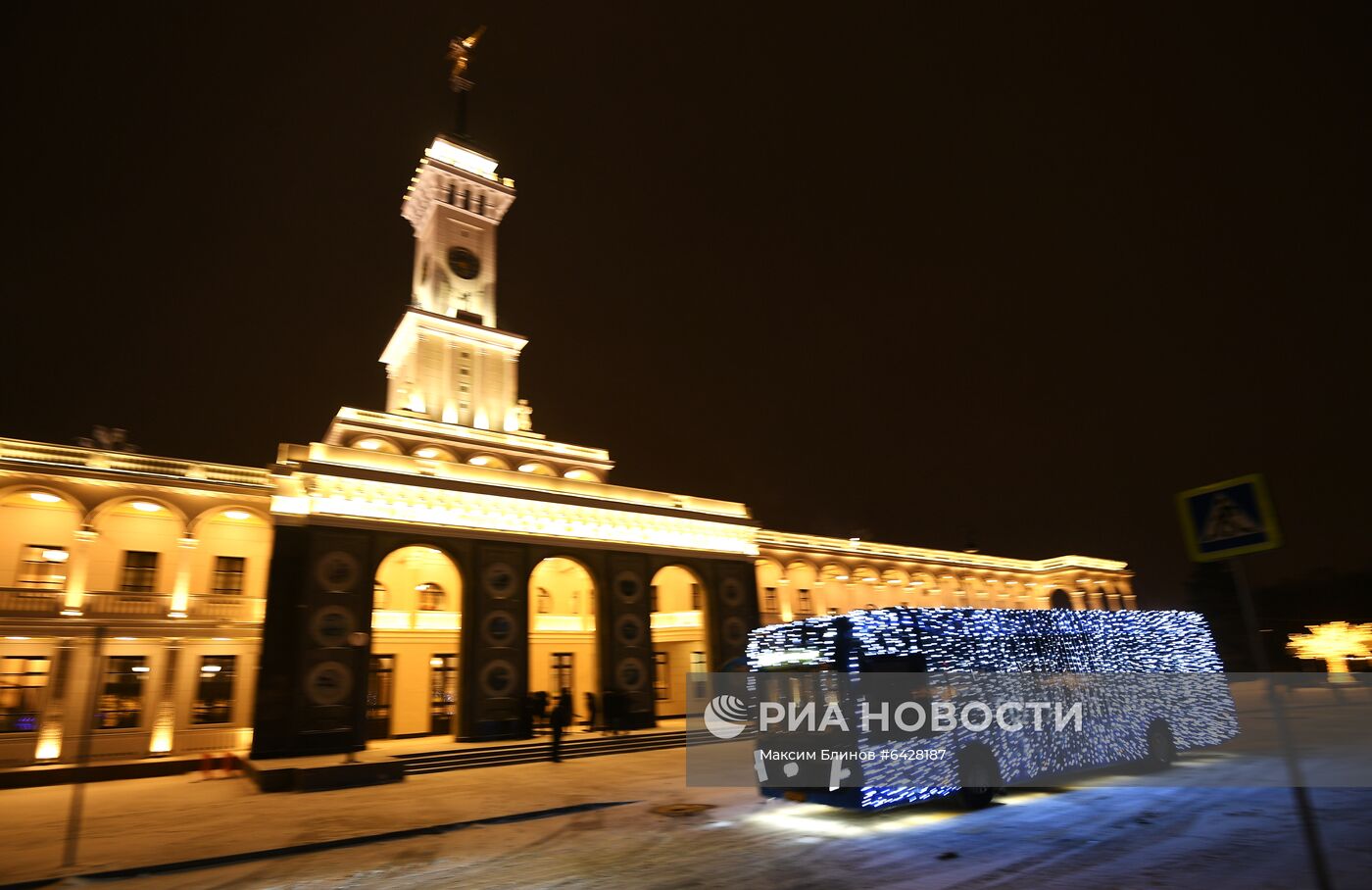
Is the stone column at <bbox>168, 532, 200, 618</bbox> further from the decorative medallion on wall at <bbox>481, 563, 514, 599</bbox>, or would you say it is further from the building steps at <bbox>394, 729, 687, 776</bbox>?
the building steps at <bbox>394, 729, 687, 776</bbox>

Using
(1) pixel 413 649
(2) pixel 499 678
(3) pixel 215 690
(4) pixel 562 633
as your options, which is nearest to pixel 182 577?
(3) pixel 215 690

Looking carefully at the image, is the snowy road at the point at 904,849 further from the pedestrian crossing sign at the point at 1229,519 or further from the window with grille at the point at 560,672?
the window with grille at the point at 560,672

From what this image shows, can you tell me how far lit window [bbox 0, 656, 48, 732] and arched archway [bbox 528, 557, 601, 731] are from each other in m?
14.7

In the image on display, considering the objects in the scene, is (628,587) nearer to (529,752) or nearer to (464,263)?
(529,752)

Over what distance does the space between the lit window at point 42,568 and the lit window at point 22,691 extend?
7.30 feet

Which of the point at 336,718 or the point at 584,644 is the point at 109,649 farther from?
the point at 584,644

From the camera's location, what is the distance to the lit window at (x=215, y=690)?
2348 centimetres

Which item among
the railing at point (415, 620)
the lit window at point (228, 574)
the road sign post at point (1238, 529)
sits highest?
the lit window at point (228, 574)

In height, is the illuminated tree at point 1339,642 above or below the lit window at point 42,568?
below

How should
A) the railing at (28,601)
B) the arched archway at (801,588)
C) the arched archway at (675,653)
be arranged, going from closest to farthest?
the railing at (28,601), the arched archway at (675,653), the arched archway at (801,588)

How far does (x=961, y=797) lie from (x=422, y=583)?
72.9ft

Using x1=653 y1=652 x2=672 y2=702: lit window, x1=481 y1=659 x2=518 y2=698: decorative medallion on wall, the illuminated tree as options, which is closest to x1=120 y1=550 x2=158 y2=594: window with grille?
x1=481 y1=659 x2=518 y2=698: decorative medallion on wall

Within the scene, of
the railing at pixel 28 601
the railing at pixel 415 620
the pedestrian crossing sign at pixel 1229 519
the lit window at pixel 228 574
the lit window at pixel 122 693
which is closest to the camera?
the pedestrian crossing sign at pixel 1229 519

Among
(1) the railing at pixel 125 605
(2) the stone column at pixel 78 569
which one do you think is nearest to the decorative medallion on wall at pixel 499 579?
(1) the railing at pixel 125 605
